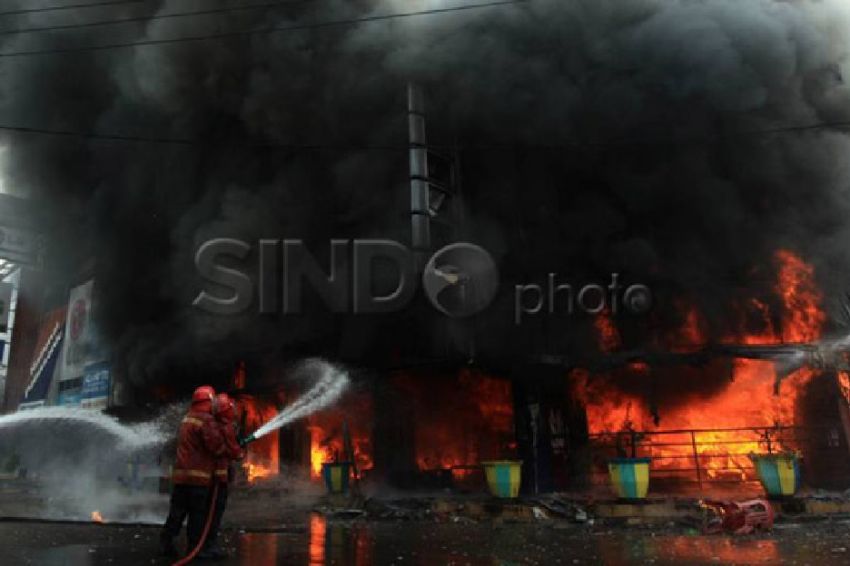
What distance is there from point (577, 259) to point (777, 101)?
4.79 metres

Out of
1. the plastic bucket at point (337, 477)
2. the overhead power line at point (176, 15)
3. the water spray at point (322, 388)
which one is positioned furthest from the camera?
the overhead power line at point (176, 15)

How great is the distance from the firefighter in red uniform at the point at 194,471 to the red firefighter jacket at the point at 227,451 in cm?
3

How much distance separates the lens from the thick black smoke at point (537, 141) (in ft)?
39.9

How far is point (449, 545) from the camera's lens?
6551mm

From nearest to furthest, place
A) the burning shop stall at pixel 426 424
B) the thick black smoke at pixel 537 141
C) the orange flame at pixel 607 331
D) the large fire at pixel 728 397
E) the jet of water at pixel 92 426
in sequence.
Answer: the large fire at pixel 728 397
the thick black smoke at pixel 537 141
the orange flame at pixel 607 331
the burning shop stall at pixel 426 424
the jet of water at pixel 92 426

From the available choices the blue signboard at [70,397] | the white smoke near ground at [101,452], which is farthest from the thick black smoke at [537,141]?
the blue signboard at [70,397]

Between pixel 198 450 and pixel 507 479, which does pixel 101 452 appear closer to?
pixel 507 479

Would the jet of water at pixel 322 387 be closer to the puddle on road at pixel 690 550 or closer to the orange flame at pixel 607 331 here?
the orange flame at pixel 607 331

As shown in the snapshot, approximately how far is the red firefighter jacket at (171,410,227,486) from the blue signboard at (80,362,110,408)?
17.4 metres

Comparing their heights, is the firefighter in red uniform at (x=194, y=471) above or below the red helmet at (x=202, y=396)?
below

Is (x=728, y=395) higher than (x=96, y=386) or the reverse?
the reverse

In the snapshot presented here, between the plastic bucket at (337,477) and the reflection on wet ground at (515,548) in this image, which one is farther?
the plastic bucket at (337,477)

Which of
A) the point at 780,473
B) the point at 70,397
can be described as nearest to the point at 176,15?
the point at 780,473

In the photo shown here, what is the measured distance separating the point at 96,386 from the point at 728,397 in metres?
19.4
